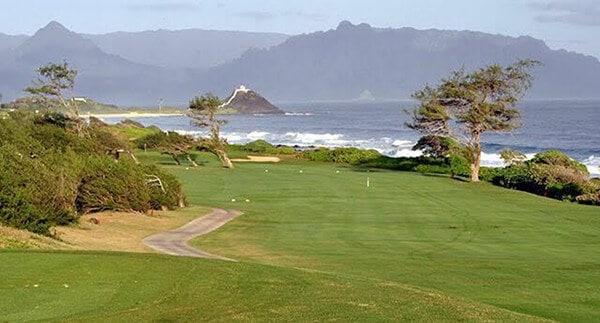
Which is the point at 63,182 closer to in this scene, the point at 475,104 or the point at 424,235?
the point at 424,235

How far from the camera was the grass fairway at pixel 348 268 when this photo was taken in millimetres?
17172

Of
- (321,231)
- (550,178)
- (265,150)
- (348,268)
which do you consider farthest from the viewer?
(265,150)

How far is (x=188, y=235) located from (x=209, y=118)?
4138cm

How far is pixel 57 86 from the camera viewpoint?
67.5m

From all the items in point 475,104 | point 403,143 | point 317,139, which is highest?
point 475,104

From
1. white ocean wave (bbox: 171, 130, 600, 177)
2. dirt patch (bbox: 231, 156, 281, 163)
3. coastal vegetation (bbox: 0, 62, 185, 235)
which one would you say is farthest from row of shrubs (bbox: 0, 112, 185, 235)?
white ocean wave (bbox: 171, 130, 600, 177)

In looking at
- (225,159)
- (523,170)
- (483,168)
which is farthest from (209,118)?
(523,170)

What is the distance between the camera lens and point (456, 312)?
56.7 feet

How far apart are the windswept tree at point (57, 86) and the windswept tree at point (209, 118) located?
1184cm

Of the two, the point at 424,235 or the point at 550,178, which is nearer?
the point at 424,235

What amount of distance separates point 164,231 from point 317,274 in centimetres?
1800

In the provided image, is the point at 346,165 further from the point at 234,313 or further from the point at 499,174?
the point at 234,313

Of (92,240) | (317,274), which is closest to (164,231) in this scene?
(92,240)

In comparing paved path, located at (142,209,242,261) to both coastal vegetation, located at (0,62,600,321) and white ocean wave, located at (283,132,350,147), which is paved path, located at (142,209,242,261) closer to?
coastal vegetation, located at (0,62,600,321)
